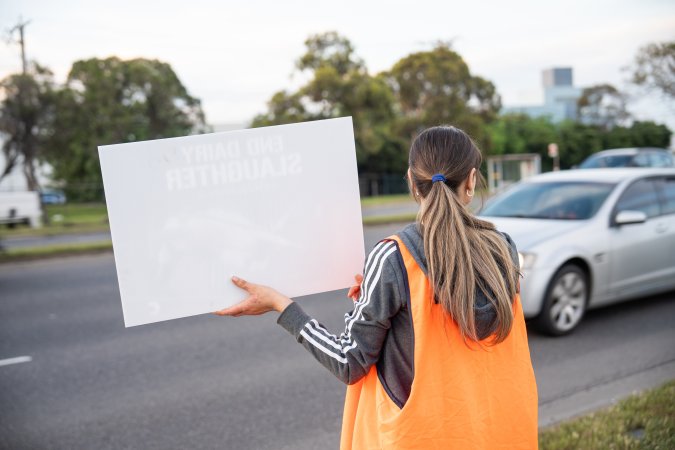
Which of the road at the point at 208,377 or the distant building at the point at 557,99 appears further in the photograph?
the distant building at the point at 557,99

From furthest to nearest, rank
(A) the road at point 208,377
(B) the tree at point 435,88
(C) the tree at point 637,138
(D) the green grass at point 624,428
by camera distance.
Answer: (C) the tree at point 637,138 < (B) the tree at point 435,88 < (A) the road at point 208,377 < (D) the green grass at point 624,428

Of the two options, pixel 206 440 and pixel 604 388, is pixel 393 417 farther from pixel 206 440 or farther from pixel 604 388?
pixel 604 388

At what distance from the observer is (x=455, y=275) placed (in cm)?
162

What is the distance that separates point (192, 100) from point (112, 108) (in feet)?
30.5

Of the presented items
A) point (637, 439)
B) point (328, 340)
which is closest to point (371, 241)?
point (637, 439)

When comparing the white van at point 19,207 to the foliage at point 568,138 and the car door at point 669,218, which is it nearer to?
the car door at point 669,218

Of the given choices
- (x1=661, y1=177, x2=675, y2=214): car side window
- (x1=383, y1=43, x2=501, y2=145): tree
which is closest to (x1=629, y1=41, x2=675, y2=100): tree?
(x1=383, y1=43, x2=501, y2=145): tree

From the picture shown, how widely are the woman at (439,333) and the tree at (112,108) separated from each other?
2181 cm

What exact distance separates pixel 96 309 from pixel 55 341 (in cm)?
149

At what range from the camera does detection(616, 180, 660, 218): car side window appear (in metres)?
6.58

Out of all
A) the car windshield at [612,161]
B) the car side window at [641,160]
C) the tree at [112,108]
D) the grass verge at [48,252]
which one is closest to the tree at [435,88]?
the car windshield at [612,161]

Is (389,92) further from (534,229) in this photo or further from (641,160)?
(534,229)

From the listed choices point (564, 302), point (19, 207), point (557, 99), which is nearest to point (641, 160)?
point (564, 302)

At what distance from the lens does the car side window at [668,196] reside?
6879mm
